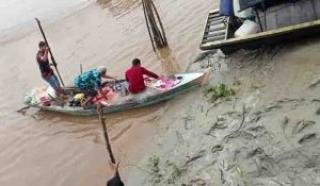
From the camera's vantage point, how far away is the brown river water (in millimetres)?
10430

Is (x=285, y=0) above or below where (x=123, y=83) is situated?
above

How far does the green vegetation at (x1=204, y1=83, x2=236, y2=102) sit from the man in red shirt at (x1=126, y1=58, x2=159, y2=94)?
1.82 metres

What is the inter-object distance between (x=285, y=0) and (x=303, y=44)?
3.72 feet

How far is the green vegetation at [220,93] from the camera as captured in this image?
9625 millimetres

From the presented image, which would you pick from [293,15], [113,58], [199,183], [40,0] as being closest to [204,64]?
[293,15]

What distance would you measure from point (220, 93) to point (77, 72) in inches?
291

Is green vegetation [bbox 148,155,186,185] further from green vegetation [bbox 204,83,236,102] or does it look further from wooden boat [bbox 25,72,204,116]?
wooden boat [bbox 25,72,204,116]

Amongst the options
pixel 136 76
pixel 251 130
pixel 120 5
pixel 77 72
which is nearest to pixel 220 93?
pixel 251 130

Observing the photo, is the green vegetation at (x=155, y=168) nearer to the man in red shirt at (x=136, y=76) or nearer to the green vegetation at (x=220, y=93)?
the green vegetation at (x=220, y=93)

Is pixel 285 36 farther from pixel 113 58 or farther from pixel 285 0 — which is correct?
pixel 113 58

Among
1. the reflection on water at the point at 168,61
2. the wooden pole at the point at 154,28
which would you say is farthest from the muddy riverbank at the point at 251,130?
the wooden pole at the point at 154,28

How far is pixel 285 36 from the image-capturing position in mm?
9992

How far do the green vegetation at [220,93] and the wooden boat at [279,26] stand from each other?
115cm

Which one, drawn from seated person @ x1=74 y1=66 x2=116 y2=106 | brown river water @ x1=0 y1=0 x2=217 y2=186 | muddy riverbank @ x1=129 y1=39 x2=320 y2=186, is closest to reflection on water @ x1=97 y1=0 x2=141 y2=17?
brown river water @ x1=0 y1=0 x2=217 y2=186
